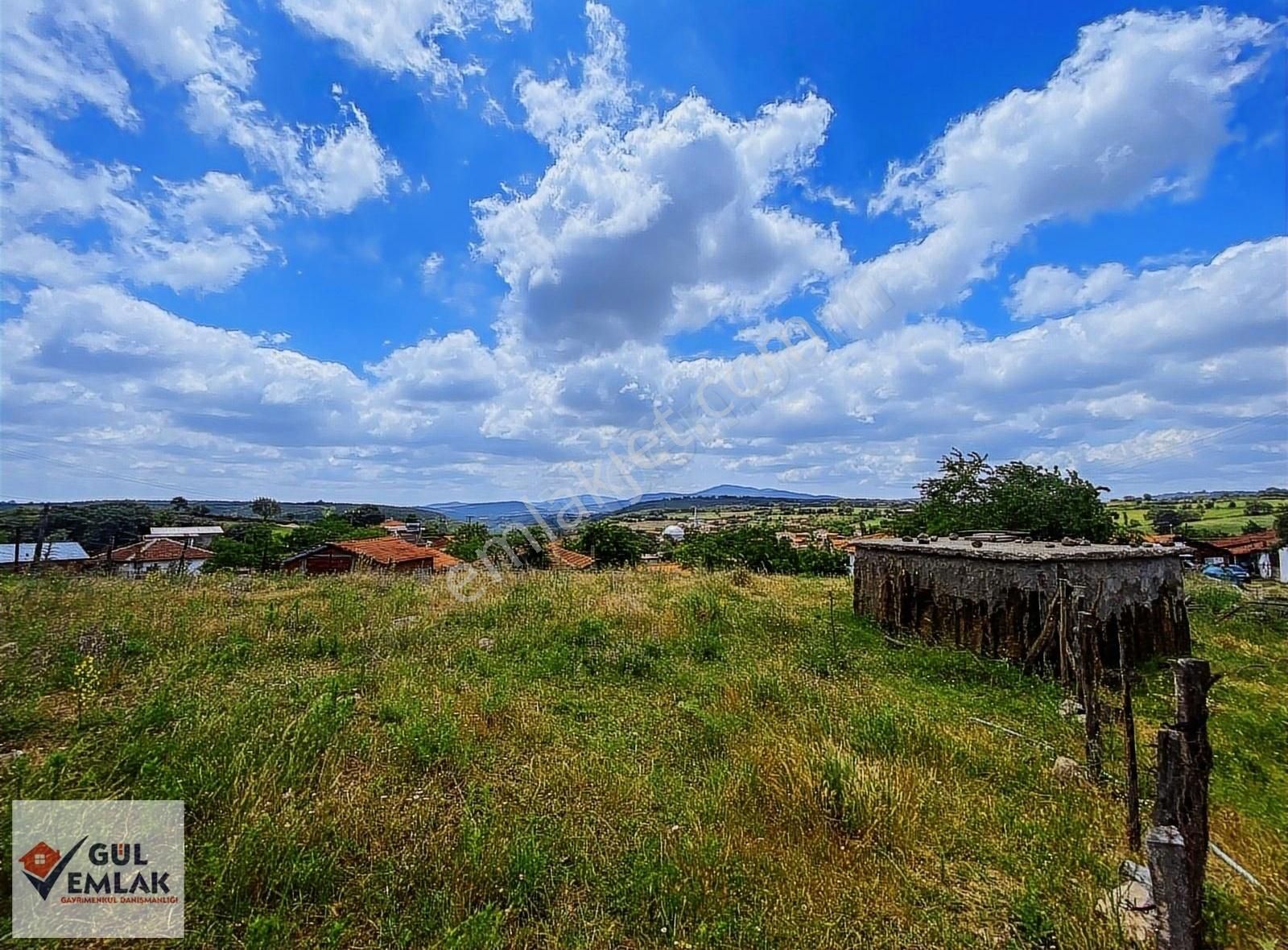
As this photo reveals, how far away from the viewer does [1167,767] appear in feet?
9.08

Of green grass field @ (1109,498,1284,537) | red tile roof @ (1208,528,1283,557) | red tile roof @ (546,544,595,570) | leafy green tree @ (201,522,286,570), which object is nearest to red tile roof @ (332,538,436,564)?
leafy green tree @ (201,522,286,570)

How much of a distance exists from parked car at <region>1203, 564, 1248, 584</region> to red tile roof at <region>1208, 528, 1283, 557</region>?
120 centimetres

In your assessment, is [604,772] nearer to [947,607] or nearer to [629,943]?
[629,943]

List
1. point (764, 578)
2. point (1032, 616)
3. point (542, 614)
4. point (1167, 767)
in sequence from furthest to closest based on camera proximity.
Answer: point (764, 578) → point (542, 614) → point (1032, 616) → point (1167, 767)

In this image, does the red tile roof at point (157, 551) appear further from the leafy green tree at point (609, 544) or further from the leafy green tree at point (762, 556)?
the leafy green tree at point (762, 556)

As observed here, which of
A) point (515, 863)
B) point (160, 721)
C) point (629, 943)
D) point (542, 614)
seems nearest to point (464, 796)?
point (515, 863)

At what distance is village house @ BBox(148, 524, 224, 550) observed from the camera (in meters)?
49.4

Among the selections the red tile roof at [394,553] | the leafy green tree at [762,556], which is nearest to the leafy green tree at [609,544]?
the leafy green tree at [762,556]

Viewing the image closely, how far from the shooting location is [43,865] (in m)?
3.21

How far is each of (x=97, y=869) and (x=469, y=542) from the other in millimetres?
29956

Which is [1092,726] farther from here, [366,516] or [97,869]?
[366,516]

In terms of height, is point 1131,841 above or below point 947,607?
below

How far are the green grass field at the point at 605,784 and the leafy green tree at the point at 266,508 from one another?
87.1 meters

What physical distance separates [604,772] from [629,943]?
1.69 metres
